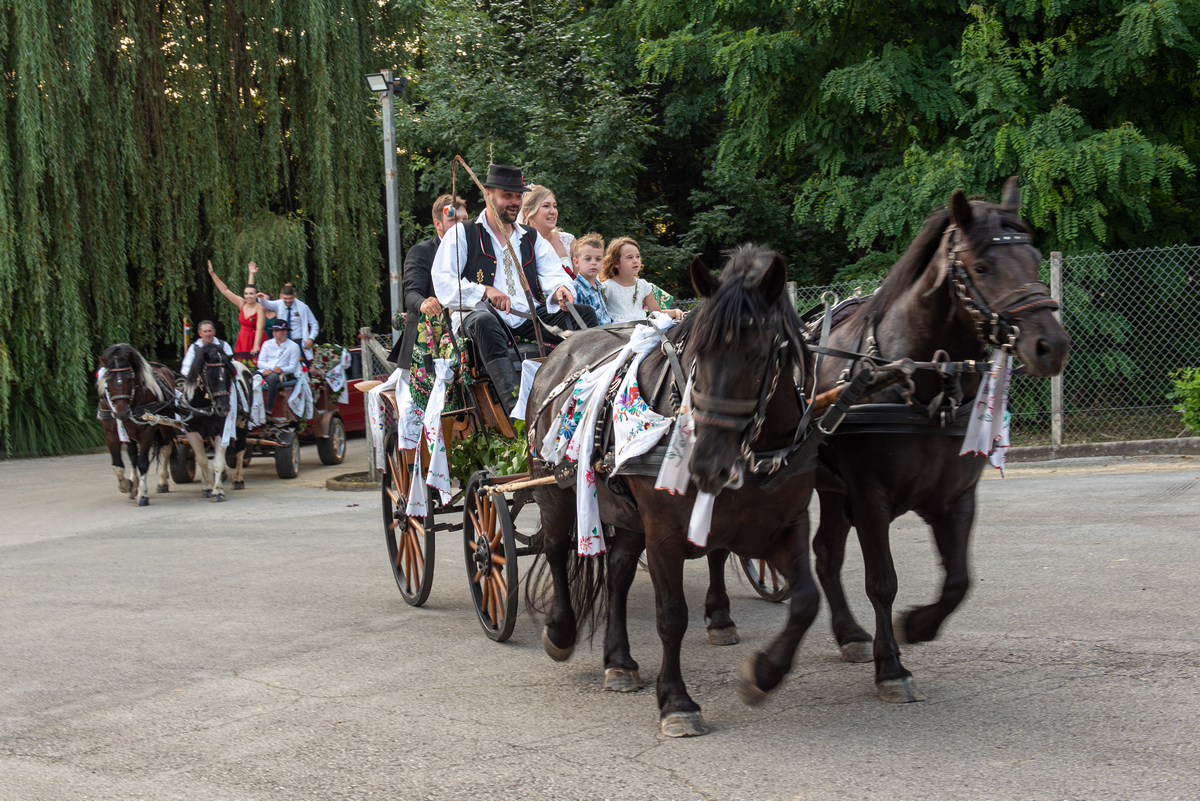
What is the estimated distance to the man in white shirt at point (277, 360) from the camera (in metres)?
13.9

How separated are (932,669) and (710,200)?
1269 cm

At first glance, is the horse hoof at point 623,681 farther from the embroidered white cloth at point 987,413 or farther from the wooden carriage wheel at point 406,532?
the wooden carriage wheel at point 406,532

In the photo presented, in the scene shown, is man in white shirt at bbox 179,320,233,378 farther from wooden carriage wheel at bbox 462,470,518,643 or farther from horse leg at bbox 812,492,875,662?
horse leg at bbox 812,492,875,662

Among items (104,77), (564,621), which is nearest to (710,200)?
(104,77)

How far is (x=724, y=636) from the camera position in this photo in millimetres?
5457

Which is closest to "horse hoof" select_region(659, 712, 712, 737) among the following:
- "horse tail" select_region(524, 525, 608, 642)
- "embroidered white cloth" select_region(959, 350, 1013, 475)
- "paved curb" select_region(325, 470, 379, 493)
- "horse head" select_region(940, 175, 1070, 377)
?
"horse tail" select_region(524, 525, 608, 642)

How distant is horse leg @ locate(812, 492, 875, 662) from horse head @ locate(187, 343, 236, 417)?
361 inches

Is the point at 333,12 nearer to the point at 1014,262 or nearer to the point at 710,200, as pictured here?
the point at 710,200

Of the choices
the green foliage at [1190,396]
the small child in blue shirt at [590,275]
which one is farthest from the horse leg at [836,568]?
the green foliage at [1190,396]

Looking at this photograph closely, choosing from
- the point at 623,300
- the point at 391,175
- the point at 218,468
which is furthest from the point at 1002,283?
the point at 218,468

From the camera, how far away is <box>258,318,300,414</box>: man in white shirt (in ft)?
45.4

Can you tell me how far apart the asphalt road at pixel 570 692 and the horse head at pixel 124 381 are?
3639 millimetres

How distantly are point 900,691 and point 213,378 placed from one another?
9.96m

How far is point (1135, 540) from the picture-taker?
6.93 m
